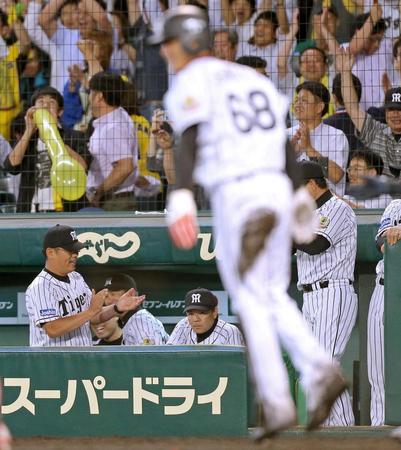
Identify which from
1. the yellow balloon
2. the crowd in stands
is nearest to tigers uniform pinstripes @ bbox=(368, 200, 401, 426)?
the crowd in stands

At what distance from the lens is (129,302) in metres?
7.07

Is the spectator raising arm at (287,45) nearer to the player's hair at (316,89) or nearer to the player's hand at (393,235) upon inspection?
the player's hair at (316,89)

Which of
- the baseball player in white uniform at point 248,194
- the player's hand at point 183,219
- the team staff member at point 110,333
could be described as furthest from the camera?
the team staff member at point 110,333

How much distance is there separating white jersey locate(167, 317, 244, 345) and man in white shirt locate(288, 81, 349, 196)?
4.53ft

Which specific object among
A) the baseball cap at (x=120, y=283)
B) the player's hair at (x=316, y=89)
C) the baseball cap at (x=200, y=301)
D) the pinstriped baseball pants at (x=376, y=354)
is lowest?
the pinstriped baseball pants at (x=376, y=354)

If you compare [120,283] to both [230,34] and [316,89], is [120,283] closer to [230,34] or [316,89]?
[316,89]

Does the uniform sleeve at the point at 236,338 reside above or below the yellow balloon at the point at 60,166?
below

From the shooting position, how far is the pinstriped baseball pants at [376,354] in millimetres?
7199

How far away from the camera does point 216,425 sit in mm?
6273

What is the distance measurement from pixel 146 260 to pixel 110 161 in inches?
38.6

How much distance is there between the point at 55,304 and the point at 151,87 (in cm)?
290

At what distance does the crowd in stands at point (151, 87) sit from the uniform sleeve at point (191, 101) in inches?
158

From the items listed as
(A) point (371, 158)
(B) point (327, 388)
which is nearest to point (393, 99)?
(A) point (371, 158)

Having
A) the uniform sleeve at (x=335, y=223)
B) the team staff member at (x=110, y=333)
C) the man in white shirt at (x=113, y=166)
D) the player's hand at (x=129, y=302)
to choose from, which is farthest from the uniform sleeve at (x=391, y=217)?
the man in white shirt at (x=113, y=166)
